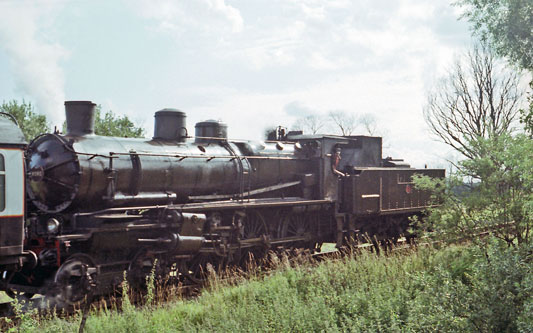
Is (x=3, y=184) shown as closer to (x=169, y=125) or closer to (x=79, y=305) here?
(x=79, y=305)

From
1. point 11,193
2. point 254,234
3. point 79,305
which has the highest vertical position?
point 11,193

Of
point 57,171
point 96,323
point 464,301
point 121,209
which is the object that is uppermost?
point 57,171

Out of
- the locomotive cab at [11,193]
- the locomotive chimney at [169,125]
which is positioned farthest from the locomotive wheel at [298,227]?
the locomotive cab at [11,193]

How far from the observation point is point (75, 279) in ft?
28.3

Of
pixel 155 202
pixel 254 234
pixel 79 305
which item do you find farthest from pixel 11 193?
pixel 254 234

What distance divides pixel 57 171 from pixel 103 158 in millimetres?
827

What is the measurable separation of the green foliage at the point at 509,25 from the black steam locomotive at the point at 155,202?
6.56 m

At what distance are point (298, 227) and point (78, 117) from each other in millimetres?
6227

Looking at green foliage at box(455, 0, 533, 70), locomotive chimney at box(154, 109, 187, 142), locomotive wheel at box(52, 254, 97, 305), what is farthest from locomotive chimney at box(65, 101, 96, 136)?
green foliage at box(455, 0, 533, 70)

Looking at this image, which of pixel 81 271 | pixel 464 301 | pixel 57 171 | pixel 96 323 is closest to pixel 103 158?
pixel 57 171

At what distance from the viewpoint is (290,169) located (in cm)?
1311

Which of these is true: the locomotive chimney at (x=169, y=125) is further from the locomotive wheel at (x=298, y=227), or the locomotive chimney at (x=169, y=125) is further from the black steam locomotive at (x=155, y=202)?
the locomotive wheel at (x=298, y=227)

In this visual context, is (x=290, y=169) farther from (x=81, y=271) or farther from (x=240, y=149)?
(x=81, y=271)

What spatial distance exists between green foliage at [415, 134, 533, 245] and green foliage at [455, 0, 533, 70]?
8144mm
